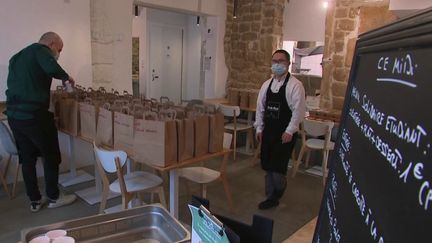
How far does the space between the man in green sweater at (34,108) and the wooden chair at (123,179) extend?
0.68m

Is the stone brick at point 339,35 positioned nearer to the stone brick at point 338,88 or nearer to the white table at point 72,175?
the stone brick at point 338,88

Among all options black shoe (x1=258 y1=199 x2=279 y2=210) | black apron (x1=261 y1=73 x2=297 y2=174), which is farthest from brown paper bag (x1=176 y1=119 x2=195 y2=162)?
black shoe (x1=258 y1=199 x2=279 y2=210)

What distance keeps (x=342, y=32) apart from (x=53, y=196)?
158 inches

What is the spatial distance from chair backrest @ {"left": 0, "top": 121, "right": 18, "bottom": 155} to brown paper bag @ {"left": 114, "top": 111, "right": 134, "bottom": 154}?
1174mm

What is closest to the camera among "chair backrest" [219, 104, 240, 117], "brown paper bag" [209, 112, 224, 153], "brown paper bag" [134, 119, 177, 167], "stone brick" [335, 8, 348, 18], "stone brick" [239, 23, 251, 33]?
"brown paper bag" [134, 119, 177, 167]

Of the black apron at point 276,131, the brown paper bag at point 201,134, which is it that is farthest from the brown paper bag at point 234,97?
the brown paper bag at point 201,134

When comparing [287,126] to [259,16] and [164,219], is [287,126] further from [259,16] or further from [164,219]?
[259,16]

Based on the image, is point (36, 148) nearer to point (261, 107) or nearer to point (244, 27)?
point (261, 107)

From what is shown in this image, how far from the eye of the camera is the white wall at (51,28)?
330 cm

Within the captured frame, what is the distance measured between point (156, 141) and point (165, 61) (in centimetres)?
518

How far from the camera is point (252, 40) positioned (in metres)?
5.66

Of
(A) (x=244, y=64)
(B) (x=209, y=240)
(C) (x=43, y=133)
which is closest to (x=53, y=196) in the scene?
(C) (x=43, y=133)

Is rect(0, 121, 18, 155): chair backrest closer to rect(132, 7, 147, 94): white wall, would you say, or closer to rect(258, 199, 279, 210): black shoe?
rect(258, 199, 279, 210): black shoe

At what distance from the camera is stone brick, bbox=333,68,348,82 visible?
458cm
